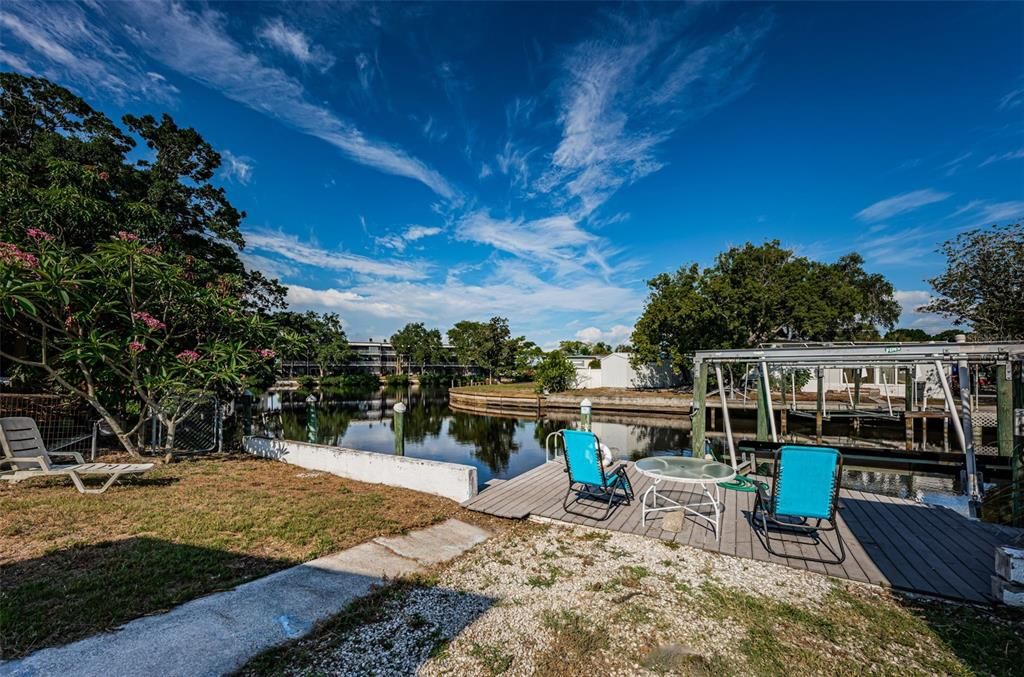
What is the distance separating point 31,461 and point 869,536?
10330 millimetres

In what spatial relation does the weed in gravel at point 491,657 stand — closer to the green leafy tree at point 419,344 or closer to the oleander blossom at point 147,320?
the oleander blossom at point 147,320

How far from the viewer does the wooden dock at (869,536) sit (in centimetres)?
346

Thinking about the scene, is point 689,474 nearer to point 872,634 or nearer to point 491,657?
point 872,634

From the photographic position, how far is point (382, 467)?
6512 millimetres

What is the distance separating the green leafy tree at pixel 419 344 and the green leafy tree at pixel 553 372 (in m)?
38.0

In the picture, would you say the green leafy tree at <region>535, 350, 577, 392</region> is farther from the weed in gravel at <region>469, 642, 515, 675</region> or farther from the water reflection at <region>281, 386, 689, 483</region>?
the weed in gravel at <region>469, 642, 515, 675</region>

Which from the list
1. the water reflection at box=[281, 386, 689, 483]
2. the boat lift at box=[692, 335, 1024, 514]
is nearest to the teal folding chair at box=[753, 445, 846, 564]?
the boat lift at box=[692, 335, 1024, 514]

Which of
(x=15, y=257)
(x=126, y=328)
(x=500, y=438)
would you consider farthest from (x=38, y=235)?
(x=500, y=438)

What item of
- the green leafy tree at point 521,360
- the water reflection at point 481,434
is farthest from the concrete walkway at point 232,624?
the green leafy tree at point 521,360

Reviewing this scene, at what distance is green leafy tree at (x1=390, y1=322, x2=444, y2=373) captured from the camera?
6538 cm

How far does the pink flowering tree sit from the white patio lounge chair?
1173 mm

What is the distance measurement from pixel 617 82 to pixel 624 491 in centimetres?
1111

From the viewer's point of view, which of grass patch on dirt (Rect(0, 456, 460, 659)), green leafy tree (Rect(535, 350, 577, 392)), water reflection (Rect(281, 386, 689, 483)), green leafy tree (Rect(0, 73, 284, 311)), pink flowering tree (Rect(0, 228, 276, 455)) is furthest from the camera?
green leafy tree (Rect(535, 350, 577, 392))

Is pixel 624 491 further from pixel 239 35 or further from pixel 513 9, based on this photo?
pixel 239 35
